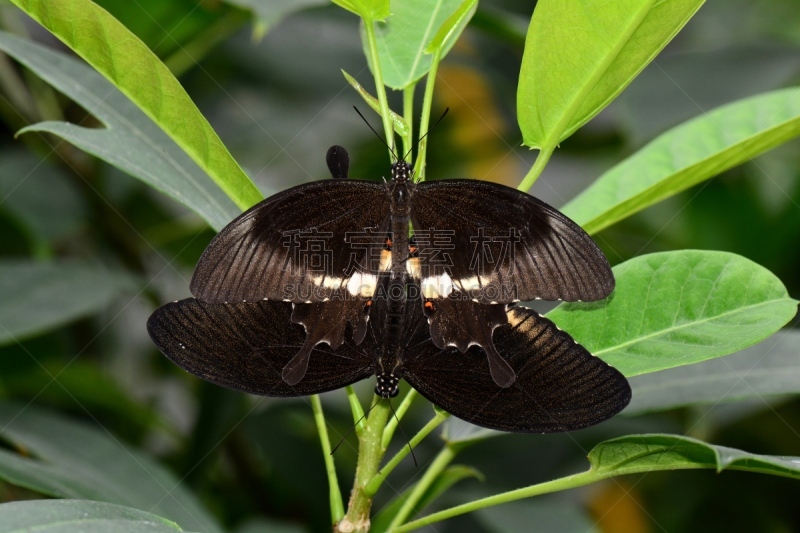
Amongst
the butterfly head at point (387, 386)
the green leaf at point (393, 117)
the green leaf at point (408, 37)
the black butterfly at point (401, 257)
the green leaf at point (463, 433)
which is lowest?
the green leaf at point (463, 433)

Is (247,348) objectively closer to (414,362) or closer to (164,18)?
(414,362)

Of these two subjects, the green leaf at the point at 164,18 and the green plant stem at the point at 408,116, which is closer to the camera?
the green plant stem at the point at 408,116

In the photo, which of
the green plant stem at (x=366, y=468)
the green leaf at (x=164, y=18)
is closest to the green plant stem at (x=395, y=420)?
the green plant stem at (x=366, y=468)

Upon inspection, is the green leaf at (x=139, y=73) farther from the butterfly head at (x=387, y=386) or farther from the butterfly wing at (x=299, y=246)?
the butterfly head at (x=387, y=386)

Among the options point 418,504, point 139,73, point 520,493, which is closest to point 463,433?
point 418,504

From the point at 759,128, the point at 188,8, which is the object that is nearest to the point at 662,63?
the point at 759,128

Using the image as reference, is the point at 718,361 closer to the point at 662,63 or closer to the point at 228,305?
the point at 228,305
